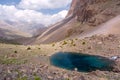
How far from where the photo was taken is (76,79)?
31781 millimetres

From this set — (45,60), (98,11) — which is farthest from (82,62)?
(98,11)

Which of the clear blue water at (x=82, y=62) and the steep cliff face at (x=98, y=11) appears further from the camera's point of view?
the steep cliff face at (x=98, y=11)

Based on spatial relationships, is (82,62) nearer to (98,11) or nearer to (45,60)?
(45,60)

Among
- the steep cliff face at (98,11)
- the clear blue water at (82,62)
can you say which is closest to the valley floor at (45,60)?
the clear blue water at (82,62)

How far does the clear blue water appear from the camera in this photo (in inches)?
1910

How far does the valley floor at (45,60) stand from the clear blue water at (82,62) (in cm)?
179

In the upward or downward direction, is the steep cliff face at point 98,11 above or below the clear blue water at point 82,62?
above

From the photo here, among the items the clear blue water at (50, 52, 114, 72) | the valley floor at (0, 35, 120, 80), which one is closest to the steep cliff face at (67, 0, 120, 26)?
the valley floor at (0, 35, 120, 80)

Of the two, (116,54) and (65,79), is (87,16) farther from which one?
(65,79)

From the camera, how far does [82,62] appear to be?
55.3 metres

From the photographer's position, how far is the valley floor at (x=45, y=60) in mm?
31206

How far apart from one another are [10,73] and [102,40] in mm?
48640

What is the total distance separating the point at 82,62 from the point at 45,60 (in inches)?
302

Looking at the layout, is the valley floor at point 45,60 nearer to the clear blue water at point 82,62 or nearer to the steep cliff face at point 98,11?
the clear blue water at point 82,62
